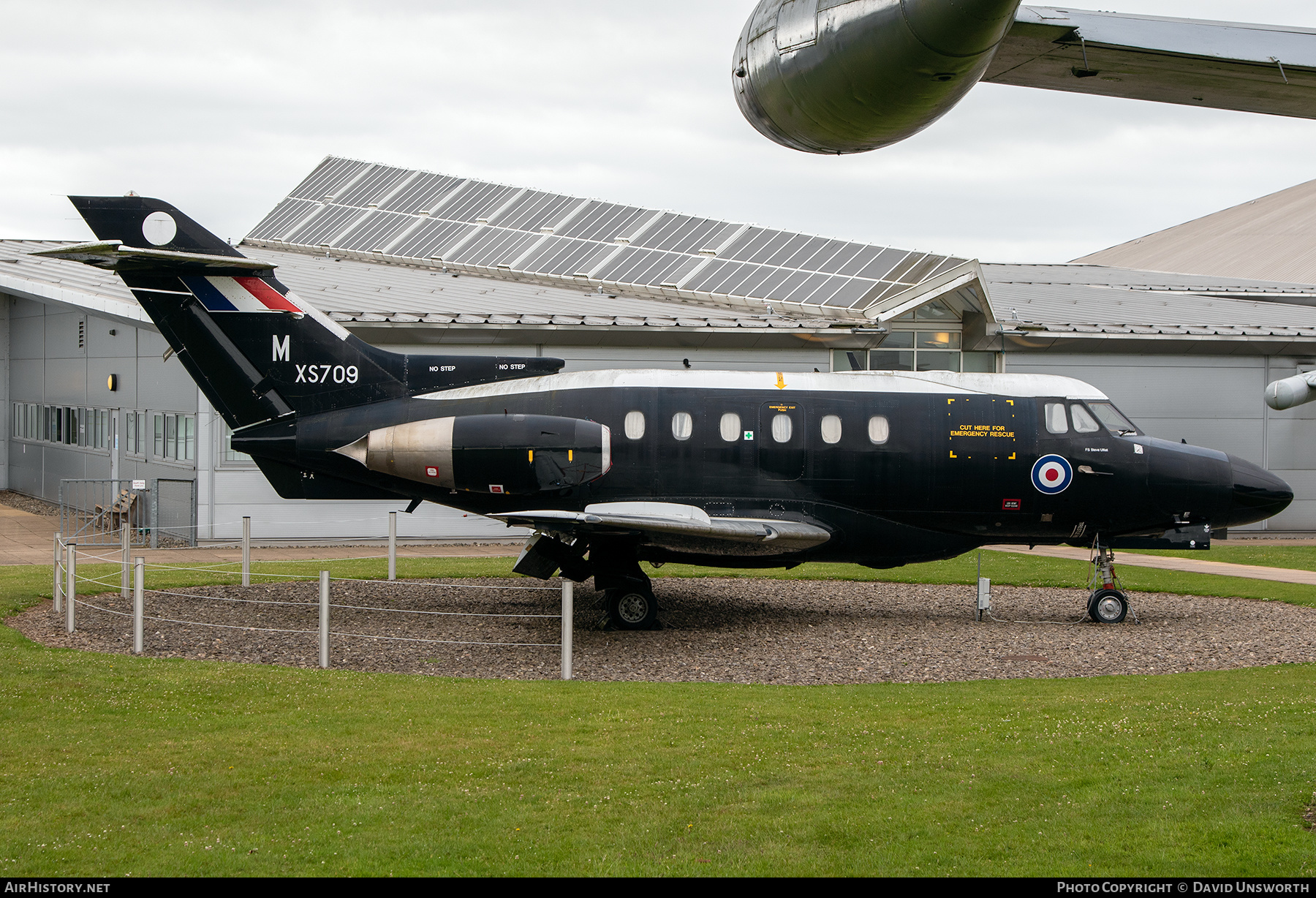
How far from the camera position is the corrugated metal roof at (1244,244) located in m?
50.6

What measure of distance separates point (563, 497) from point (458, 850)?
8.60m

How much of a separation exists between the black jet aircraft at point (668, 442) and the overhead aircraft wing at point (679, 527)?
0.13 meters

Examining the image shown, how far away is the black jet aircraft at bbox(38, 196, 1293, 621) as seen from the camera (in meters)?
14.6

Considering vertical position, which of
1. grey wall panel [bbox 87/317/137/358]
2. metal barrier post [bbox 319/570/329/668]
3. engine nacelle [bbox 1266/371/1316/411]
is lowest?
metal barrier post [bbox 319/570/329/668]

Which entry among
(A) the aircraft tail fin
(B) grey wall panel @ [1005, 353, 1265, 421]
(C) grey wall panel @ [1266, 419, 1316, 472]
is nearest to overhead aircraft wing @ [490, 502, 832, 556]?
(A) the aircraft tail fin

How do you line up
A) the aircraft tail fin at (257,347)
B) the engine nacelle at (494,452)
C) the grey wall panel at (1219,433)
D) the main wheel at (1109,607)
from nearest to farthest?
the engine nacelle at (494,452) → the aircraft tail fin at (257,347) → the main wheel at (1109,607) → the grey wall panel at (1219,433)

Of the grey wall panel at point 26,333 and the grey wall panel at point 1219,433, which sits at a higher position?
the grey wall panel at point 26,333

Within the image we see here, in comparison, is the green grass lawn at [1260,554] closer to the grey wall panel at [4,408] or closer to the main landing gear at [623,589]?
the main landing gear at [623,589]

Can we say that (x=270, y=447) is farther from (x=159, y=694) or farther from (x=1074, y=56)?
(x=1074, y=56)

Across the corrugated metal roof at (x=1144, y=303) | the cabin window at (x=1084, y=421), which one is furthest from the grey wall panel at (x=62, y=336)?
the cabin window at (x=1084, y=421)

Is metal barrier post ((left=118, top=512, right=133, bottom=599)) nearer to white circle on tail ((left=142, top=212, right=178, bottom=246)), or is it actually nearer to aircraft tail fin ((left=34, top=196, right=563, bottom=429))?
aircraft tail fin ((left=34, top=196, right=563, bottom=429))

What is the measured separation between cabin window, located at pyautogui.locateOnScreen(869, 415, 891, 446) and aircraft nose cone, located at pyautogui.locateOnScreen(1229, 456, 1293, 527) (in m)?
5.17

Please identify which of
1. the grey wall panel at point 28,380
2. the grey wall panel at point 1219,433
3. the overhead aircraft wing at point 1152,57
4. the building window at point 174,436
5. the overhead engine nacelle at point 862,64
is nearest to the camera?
the overhead engine nacelle at point 862,64

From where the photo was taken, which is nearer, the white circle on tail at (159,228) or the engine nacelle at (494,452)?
the engine nacelle at (494,452)
